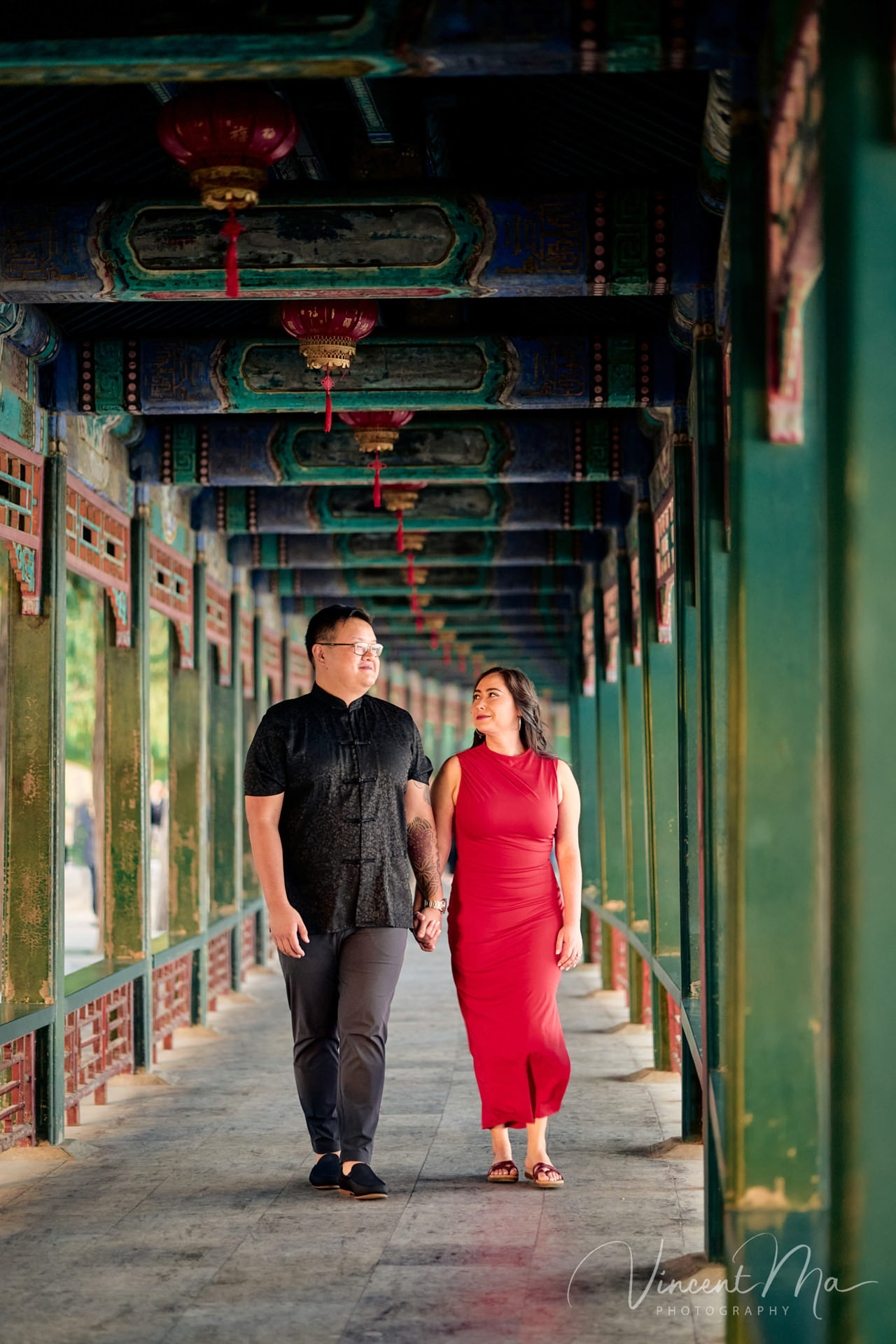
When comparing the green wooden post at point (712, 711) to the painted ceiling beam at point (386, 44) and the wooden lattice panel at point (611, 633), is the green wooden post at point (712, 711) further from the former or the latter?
the wooden lattice panel at point (611, 633)

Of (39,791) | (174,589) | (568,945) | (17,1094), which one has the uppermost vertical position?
(174,589)

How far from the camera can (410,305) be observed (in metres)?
5.99

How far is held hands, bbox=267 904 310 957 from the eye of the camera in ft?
14.4

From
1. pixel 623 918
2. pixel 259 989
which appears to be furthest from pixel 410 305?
pixel 259 989

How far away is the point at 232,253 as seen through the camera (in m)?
4.19

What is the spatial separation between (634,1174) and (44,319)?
12.4 feet

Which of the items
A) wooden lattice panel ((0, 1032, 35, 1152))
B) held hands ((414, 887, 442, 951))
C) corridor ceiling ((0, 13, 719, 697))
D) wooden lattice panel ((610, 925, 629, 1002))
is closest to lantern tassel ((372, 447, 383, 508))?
corridor ceiling ((0, 13, 719, 697))

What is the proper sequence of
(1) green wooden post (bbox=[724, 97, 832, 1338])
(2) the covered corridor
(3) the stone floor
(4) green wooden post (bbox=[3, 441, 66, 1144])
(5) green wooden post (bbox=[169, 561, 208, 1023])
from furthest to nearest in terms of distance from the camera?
(5) green wooden post (bbox=[169, 561, 208, 1023])
(4) green wooden post (bbox=[3, 441, 66, 1144])
(3) the stone floor
(1) green wooden post (bbox=[724, 97, 832, 1338])
(2) the covered corridor

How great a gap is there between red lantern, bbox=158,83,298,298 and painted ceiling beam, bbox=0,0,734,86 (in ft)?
1.95

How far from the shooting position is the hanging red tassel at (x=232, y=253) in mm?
4145

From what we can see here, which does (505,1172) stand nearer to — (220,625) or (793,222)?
(793,222)

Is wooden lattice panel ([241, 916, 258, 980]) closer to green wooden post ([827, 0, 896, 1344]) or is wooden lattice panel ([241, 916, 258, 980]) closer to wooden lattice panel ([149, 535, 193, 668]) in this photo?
wooden lattice panel ([149, 535, 193, 668])

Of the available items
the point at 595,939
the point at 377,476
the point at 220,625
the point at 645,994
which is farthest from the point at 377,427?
the point at 595,939

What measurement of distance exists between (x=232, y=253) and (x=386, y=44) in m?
1.26
